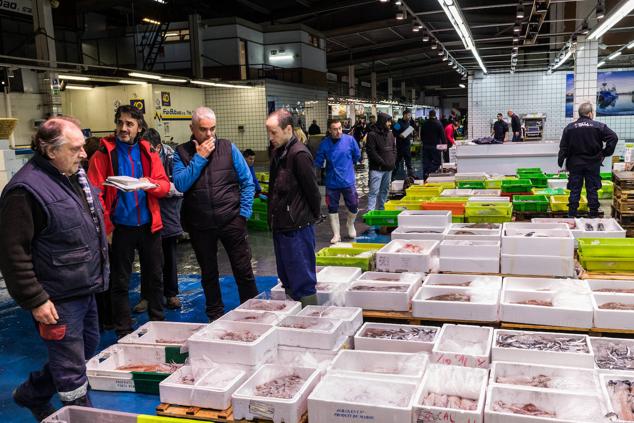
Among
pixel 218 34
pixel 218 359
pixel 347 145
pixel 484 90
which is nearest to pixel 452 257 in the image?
pixel 218 359

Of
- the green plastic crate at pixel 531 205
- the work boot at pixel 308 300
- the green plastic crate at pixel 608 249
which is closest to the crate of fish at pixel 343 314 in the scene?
the work boot at pixel 308 300

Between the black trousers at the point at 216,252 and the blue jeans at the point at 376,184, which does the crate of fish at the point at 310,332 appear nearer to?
the black trousers at the point at 216,252

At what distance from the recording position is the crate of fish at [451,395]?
8.02 feet

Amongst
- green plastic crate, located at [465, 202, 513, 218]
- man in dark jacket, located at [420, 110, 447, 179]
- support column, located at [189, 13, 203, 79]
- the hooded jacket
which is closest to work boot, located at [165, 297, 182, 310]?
green plastic crate, located at [465, 202, 513, 218]

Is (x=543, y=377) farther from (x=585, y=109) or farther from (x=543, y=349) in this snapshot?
(x=585, y=109)

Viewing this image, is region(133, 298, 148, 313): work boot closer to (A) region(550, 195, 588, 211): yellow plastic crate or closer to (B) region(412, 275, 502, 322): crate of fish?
(B) region(412, 275, 502, 322): crate of fish

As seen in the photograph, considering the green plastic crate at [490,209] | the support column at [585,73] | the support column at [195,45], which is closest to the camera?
the green plastic crate at [490,209]

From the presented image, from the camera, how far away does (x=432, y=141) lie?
43.6 feet

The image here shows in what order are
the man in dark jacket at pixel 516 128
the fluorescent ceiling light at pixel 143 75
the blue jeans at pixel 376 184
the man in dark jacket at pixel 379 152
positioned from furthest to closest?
→ 1. the man in dark jacket at pixel 516 128
2. the fluorescent ceiling light at pixel 143 75
3. the blue jeans at pixel 376 184
4. the man in dark jacket at pixel 379 152

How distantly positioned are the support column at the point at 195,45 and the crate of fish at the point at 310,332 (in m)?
17.2

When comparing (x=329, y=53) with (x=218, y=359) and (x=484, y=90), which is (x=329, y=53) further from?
(x=218, y=359)

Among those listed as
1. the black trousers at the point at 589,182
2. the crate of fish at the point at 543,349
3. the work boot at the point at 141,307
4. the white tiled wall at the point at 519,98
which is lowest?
the work boot at the point at 141,307

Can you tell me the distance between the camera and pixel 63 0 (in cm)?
1864

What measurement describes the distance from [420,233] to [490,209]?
1473 mm
